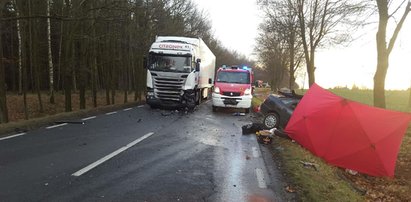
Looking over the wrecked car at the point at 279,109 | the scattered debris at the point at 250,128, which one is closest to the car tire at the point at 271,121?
the wrecked car at the point at 279,109

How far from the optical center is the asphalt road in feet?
21.2

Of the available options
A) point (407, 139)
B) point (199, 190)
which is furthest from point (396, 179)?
point (407, 139)

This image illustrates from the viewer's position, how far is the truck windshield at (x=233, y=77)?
24.4 metres

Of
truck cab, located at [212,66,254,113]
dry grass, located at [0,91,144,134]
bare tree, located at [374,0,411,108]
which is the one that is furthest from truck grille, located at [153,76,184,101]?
bare tree, located at [374,0,411,108]

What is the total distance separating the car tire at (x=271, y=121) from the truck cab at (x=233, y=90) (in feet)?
21.7

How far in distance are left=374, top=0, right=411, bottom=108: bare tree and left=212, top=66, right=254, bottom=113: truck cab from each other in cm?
774

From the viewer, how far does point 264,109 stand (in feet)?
55.7

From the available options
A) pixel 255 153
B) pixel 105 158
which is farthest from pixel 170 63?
pixel 105 158

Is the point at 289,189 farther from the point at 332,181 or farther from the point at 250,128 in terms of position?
the point at 250,128

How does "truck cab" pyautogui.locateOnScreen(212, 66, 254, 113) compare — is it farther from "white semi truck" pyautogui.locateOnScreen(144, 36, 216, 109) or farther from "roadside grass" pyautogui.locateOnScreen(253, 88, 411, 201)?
"roadside grass" pyautogui.locateOnScreen(253, 88, 411, 201)

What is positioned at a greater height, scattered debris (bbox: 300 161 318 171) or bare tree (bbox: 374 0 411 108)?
bare tree (bbox: 374 0 411 108)

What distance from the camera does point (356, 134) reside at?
9844mm

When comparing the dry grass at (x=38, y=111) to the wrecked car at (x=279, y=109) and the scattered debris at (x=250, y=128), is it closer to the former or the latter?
the scattered debris at (x=250, y=128)

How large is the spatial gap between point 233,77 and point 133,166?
16755 mm
